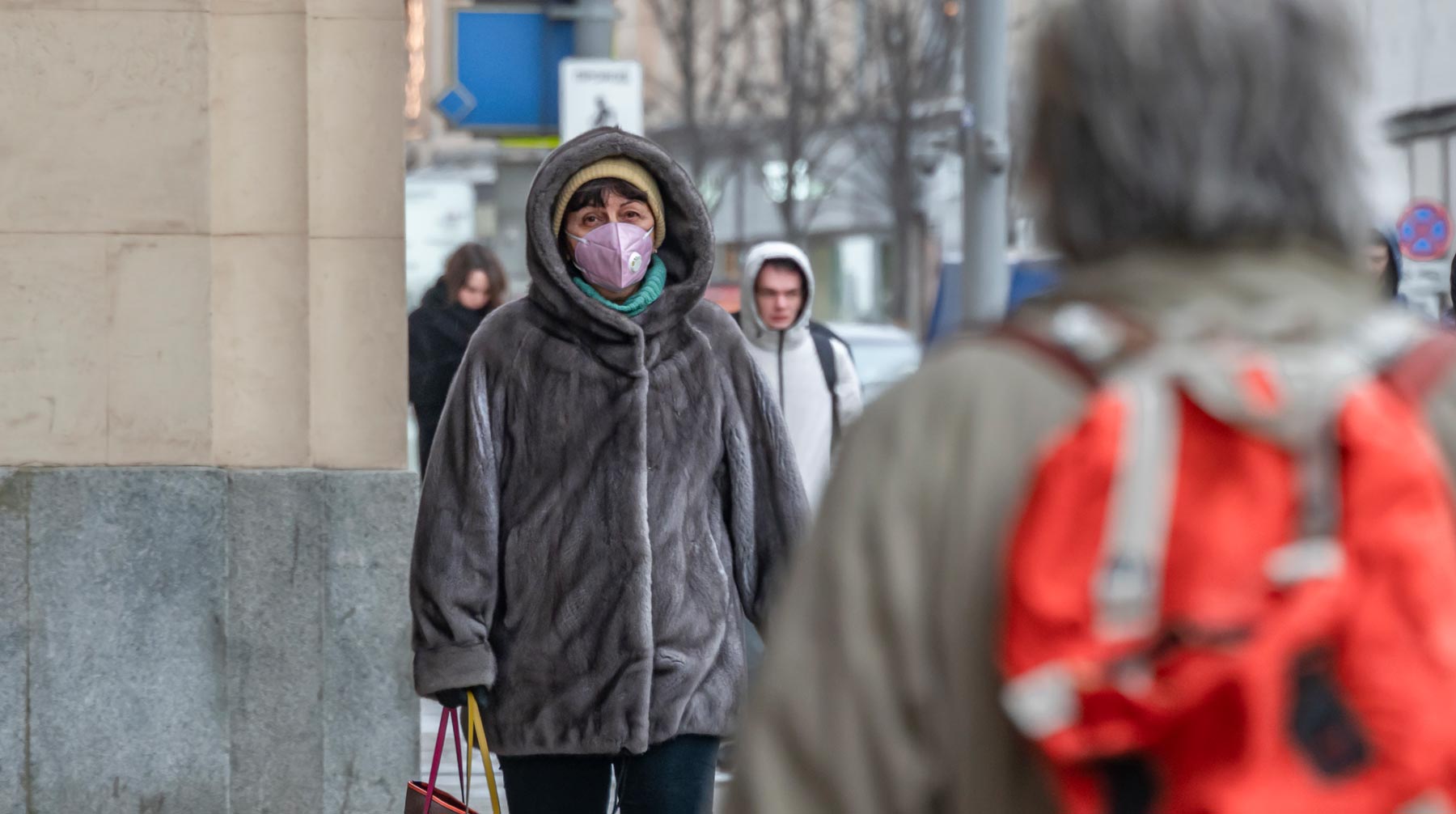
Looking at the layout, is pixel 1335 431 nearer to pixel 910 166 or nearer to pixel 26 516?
pixel 26 516

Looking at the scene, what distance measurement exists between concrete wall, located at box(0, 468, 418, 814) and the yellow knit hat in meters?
2.03

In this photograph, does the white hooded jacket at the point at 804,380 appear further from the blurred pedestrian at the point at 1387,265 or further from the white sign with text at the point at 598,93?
the blurred pedestrian at the point at 1387,265

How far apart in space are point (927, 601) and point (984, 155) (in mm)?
10727

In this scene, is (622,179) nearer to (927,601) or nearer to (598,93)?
(927,601)

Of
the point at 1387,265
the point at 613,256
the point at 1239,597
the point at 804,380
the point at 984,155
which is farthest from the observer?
the point at 984,155

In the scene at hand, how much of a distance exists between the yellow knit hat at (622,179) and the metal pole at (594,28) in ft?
16.1

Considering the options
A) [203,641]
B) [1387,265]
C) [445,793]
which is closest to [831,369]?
[1387,265]

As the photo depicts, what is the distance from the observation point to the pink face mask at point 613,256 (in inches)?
177

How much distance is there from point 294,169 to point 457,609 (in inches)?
105

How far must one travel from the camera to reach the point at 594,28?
380 inches

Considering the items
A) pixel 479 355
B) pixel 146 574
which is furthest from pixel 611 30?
pixel 479 355

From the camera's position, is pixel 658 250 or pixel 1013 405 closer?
pixel 1013 405

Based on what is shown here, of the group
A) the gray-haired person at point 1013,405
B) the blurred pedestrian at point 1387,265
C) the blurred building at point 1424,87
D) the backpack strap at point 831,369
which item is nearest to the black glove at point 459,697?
the gray-haired person at point 1013,405

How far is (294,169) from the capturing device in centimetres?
655
